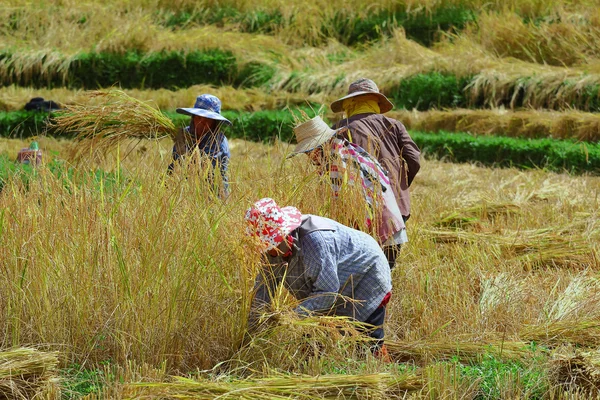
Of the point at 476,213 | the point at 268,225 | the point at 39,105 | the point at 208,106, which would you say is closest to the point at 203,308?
the point at 268,225

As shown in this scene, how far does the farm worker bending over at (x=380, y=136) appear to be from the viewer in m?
5.45

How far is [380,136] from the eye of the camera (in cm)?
550

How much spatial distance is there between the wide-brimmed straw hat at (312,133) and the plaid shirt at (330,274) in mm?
913

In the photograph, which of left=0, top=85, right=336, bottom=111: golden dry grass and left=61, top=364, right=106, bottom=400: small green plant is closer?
left=61, top=364, right=106, bottom=400: small green plant

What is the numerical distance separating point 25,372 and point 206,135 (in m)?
2.59

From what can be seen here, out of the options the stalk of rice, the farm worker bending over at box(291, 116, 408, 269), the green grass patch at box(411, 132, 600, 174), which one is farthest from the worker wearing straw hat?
the green grass patch at box(411, 132, 600, 174)

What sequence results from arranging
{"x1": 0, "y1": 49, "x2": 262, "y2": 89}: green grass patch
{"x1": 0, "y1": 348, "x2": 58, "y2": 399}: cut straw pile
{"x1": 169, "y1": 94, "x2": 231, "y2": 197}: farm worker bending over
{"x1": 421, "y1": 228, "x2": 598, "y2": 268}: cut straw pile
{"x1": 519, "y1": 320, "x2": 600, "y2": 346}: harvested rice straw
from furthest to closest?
1. {"x1": 0, "y1": 49, "x2": 262, "y2": 89}: green grass patch
2. {"x1": 421, "y1": 228, "x2": 598, "y2": 268}: cut straw pile
3. {"x1": 169, "y1": 94, "x2": 231, "y2": 197}: farm worker bending over
4. {"x1": 519, "y1": 320, "x2": 600, "y2": 346}: harvested rice straw
5. {"x1": 0, "y1": 348, "x2": 58, "y2": 399}: cut straw pile

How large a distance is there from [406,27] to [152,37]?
4.82m

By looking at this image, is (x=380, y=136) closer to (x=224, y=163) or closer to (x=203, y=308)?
(x=224, y=163)

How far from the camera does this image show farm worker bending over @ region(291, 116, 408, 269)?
5.05m

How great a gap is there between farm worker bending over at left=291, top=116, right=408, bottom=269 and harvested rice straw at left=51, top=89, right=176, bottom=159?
3.04ft

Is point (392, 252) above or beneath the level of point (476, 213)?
above

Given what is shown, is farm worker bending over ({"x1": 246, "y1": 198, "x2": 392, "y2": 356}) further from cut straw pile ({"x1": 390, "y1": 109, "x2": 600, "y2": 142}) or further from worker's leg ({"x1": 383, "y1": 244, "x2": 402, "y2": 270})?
cut straw pile ({"x1": 390, "y1": 109, "x2": 600, "y2": 142})

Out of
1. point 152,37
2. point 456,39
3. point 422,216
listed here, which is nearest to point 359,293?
point 422,216
